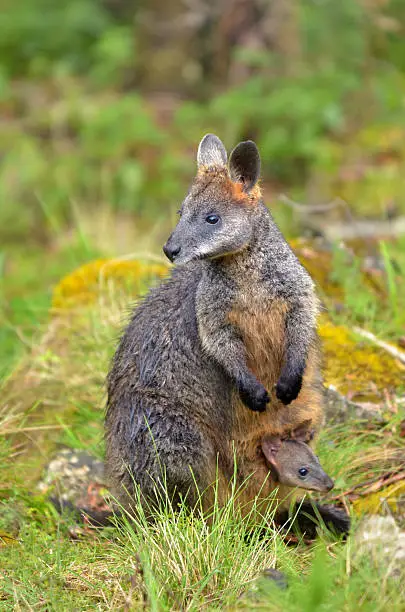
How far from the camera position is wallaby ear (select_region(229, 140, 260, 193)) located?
13.8ft

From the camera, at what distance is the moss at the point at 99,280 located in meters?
6.50

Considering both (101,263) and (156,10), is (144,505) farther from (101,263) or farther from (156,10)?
(156,10)

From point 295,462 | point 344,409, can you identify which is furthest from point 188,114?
point 295,462

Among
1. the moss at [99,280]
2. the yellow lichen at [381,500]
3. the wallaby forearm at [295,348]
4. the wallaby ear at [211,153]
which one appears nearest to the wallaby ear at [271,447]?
the wallaby forearm at [295,348]

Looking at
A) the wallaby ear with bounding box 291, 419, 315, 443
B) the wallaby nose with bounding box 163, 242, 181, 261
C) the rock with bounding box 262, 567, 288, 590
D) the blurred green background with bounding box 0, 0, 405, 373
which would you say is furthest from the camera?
the blurred green background with bounding box 0, 0, 405, 373

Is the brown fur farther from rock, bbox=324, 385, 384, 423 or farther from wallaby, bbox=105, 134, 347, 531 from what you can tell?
rock, bbox=324, 385, 384, 423

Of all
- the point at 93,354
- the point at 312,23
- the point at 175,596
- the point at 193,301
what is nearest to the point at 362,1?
the point at 312,23

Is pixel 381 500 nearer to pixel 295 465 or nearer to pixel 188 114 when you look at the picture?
pixel 295 465

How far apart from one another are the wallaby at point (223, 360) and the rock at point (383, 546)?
55cm

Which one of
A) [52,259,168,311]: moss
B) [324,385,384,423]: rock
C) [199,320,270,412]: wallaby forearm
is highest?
[199,320,270,412]: wallaby forearm

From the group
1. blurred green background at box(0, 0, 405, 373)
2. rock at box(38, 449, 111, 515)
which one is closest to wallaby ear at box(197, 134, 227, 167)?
rock at box(38, 449, 111, 515)

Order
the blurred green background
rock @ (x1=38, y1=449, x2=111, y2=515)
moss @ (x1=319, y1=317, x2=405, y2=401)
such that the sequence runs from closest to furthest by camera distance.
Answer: rock @ (x1=38, y1=449, x2=111, y2=515) → moss @ (x1=319, y1=317, x2=405, y2=401) → the blurred green background

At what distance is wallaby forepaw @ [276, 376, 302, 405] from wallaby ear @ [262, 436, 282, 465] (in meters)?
0.23

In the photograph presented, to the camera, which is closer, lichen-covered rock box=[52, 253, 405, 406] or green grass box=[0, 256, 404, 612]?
green grass box=[0, 256, 404, 612]
